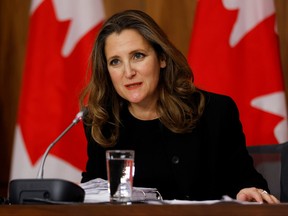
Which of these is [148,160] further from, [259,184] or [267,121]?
[267,121]

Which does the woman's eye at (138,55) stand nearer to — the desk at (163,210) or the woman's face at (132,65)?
the woman's face at (132,65)

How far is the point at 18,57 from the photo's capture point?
11.9 ft

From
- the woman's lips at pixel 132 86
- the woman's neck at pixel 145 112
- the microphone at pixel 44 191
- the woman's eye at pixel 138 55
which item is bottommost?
the microphone at pixel 44 191

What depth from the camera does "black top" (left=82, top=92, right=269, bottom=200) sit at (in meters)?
2.32

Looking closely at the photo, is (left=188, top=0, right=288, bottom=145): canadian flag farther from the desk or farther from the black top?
the desk

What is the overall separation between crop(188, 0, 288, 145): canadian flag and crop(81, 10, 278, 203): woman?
0.57m

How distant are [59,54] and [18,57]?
0.53 m

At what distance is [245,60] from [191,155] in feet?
2.94


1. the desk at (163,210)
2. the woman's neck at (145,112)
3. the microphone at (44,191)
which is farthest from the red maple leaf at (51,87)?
the desk at (163,210)

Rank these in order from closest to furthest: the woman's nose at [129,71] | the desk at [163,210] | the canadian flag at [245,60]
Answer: the desk at [163,210]
the woman's nose at [129,71]
the canadian flag at [245,60]

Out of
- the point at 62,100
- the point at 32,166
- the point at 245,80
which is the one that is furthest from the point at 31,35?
the point at 245,80

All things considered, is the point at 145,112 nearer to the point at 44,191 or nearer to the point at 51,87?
the point at 51,87

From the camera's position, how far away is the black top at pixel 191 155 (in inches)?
91.4

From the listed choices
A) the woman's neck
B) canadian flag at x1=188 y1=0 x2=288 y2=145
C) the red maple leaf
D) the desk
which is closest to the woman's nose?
the woman's neck
